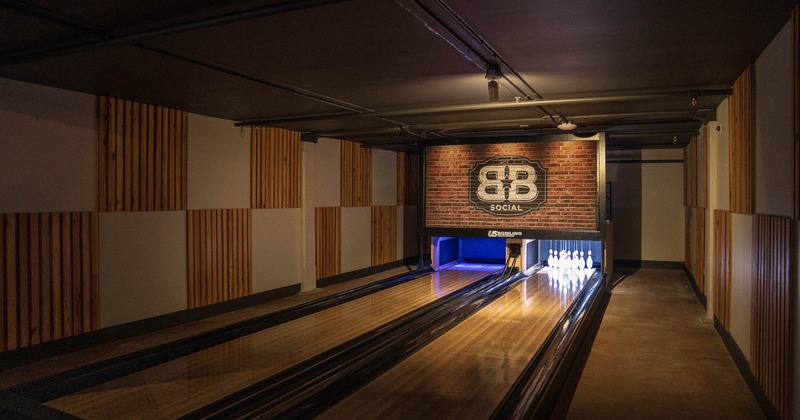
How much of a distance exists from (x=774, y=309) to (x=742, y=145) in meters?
1.48

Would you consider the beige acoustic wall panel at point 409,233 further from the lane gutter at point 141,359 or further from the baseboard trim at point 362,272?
the lane gutter at point 141,359

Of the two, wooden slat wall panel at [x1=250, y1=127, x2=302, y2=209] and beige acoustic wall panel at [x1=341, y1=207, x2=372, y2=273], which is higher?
wooden slat wall panel at [x1=250, y1=127, x2=302, y2=209]

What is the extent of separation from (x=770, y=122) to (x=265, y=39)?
3.20 m

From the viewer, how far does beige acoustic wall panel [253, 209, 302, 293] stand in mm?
7340

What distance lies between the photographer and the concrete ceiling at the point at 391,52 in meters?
3.01

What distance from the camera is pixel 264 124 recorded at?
6.99 metres

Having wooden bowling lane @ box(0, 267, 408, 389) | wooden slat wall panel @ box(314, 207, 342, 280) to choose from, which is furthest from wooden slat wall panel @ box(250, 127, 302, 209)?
wooden bowling lane @ box(0, 267, 408, 389)

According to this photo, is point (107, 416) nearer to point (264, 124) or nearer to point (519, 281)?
point (264, 124)

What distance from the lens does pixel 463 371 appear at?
4.27 meters

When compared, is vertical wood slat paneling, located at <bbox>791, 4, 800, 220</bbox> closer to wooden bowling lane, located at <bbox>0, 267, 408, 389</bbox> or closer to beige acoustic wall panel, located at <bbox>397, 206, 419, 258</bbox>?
wooden bowling lane, located at <bbox>0, 267, 408, 389</bbox>

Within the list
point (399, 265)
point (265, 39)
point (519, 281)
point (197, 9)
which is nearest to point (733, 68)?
point (265, 39)

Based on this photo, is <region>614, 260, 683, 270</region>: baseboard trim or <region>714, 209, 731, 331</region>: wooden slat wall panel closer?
<region>714, 209, 731, 331</region>: wooden slat wall panel

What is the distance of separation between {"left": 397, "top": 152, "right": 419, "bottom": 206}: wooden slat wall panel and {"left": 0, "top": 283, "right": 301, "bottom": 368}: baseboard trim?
174 inches

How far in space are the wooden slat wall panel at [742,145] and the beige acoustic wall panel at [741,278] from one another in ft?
0.42
